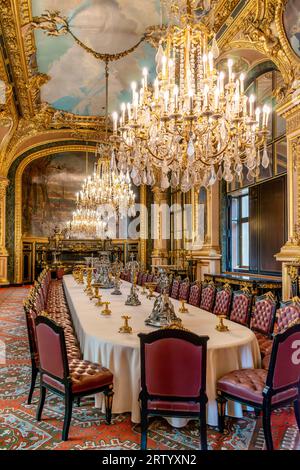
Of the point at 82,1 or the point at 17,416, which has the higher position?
the point at 82,1

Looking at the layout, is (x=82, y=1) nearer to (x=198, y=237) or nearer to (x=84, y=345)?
(x=84, y=345)

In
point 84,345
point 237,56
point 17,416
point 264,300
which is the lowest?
point 17,416

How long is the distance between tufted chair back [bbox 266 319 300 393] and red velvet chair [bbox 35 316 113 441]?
118 centimetres

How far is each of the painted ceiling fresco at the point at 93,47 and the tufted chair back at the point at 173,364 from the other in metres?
5.86

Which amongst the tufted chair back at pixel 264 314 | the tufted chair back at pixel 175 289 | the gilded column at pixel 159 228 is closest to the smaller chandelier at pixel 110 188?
the tufted chair back at pixel 175 289

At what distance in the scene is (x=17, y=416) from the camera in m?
2.77

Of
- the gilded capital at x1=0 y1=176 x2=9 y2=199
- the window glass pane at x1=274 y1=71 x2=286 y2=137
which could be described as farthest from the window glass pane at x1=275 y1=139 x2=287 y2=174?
the gilded capital at x1=0 y1=176 x2=9 y2=199

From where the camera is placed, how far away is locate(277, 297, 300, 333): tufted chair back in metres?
3.04

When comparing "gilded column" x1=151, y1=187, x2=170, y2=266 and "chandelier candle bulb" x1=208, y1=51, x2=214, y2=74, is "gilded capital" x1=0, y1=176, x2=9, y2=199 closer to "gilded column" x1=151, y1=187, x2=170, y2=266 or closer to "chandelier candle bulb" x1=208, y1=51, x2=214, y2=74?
"gilded column" x1=151, y1=187, x2=170, y2=266

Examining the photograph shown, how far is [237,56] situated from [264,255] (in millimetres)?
4166

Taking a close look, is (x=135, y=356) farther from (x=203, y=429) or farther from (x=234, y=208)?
(x=234, y=208)

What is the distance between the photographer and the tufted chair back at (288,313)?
3.04 m
